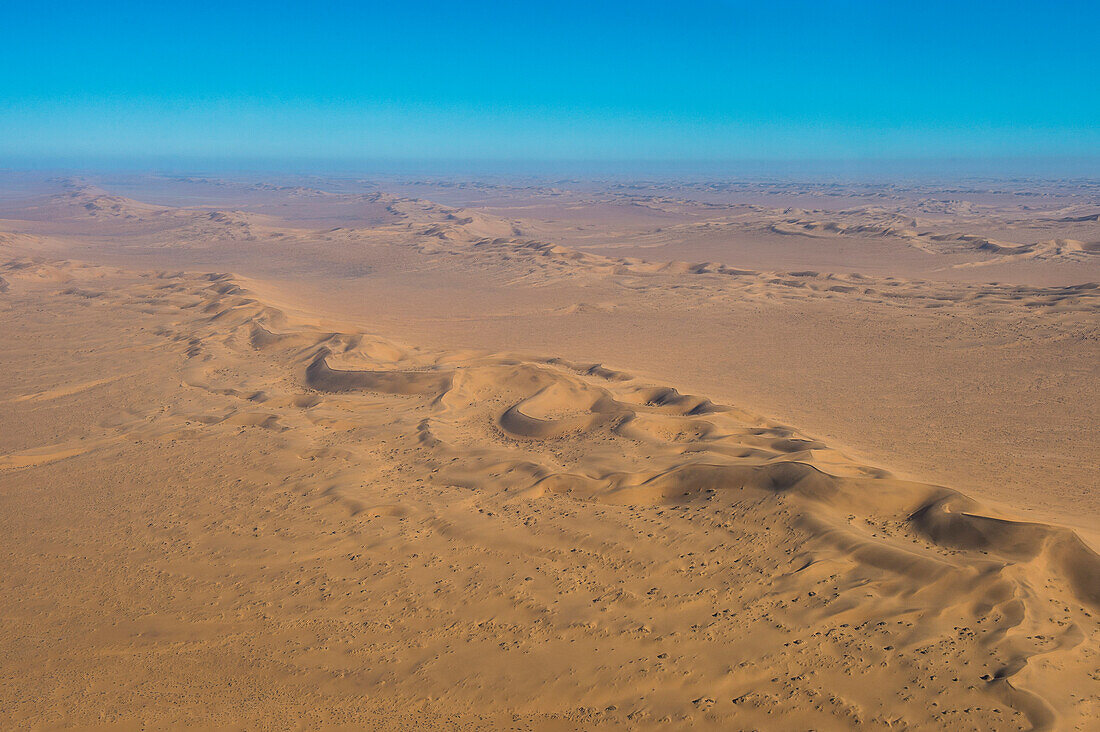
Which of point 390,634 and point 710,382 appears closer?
point 390,634

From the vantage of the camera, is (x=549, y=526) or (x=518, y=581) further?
(x=549, y=526)

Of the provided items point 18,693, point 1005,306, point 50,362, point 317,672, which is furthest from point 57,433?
point 1005,306

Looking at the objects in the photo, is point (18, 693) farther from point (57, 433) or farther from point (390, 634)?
point (57, 433)
